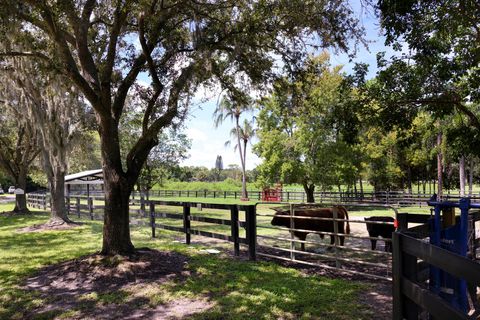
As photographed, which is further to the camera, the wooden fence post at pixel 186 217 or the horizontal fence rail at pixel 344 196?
the horizontal fence rail at pixel 344 196

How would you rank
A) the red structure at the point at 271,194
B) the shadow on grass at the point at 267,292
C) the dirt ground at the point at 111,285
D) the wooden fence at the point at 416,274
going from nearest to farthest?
the wooden fence at the point at 416,274 < the shadow on grass at the point at 267,292 < the dirt ground at the point at 111,285 < the red structure at the point at 271,194

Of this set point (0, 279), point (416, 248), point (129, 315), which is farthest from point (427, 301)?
point (0, 279)

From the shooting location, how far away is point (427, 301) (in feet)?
8.09

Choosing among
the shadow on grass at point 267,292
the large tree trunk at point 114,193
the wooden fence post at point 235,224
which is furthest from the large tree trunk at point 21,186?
the shadow on grass at point 267,292

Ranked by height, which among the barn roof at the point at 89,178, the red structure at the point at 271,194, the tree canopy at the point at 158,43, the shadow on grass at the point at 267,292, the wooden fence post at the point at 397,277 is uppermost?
the tree canopy at the point at 158,43

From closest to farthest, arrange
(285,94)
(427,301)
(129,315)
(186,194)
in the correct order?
(427,301) < (129,315) < (285,94) < (186,194)

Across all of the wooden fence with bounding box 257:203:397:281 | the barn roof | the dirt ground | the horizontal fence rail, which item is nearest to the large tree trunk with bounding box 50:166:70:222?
the horizontal fence rail

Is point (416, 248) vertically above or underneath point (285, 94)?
underneath

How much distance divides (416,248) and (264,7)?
638 centimetres

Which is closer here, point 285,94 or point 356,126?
point 356,126

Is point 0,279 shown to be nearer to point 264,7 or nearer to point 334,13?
point 264,7

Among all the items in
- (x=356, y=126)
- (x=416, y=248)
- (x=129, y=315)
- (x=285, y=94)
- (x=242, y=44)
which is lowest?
(x=129, y=315)

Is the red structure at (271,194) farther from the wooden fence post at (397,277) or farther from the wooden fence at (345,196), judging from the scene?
the wooden fence post at (397,277)

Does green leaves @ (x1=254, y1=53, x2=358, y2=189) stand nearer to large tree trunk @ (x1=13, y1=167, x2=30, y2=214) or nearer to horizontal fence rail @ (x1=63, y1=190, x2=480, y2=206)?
horizontal fence rail @ (x1=63, y1=190, x2=480, y2=206)
